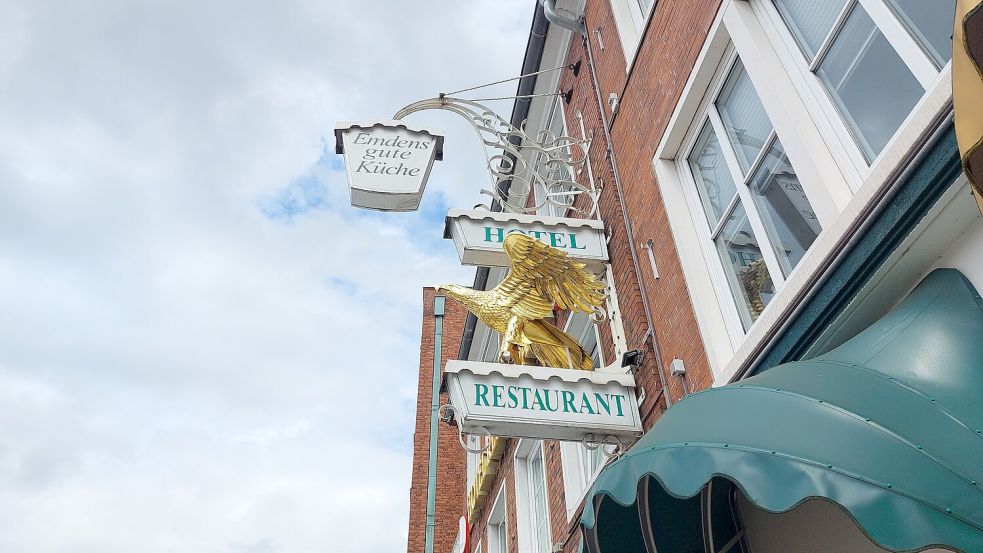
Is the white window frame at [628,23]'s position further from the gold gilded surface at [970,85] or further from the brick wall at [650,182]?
the gold gilded surface at [970,85]

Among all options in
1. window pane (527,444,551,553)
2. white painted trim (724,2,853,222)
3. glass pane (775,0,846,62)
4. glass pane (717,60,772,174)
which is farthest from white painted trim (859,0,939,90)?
window pane (527,444,551,553)

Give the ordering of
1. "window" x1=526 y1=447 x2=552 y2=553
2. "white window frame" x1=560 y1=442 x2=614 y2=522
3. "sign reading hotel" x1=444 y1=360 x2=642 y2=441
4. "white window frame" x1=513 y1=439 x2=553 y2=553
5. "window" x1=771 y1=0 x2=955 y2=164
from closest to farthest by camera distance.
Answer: "window" x1=771 y1=0 x2=955 y2=164
"sign reading hotel" x1=444 y1=360 x2=642 y2=441
"white window frame" x1=560 y1=442 x2=614 y2=522
"window" x1=526 y1=447 x2=552 y2=553
"white window frame" x1=513 y1=439 x2=553 y2=553

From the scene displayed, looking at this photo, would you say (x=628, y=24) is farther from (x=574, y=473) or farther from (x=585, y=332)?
(x=574, y=473)

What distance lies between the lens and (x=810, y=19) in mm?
4793

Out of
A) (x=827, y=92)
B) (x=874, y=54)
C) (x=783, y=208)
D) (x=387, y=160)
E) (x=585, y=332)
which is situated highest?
(x=387, y=160)

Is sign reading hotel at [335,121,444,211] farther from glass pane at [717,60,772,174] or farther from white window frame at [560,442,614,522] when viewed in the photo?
white window frame at [560,442,614,522]

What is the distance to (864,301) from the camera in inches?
144

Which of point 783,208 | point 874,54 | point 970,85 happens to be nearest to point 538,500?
point 783,208

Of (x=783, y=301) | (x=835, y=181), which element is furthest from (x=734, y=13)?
(x=783, y=301)

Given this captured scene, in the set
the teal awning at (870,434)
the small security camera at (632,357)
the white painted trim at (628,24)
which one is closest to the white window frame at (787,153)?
the teal awning at (870,434)

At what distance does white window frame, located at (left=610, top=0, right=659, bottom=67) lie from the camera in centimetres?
729

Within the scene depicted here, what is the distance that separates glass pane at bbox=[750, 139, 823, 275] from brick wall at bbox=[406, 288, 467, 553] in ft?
40.9

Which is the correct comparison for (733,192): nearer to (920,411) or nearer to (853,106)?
(853,106)

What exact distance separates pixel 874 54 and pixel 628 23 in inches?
154
